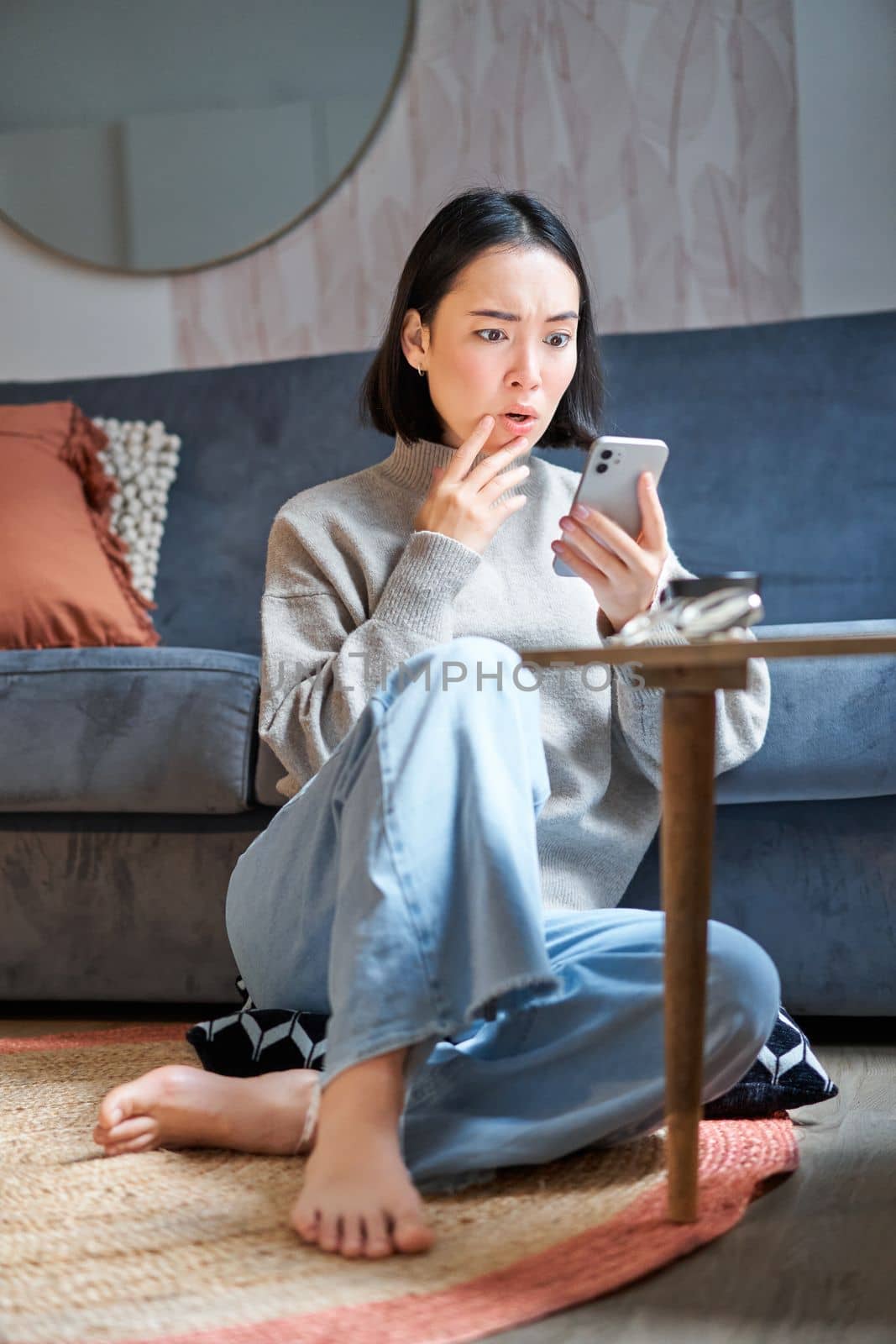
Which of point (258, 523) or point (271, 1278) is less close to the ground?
point (258, 523)

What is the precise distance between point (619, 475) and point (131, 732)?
67 cm

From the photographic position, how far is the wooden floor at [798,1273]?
28.4 inches

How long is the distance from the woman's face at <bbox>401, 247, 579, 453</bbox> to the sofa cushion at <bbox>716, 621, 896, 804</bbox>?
372mm

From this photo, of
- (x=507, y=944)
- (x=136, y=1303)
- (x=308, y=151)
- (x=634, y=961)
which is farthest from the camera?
(x=308, y=151)

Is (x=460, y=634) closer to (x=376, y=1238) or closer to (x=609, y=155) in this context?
(x=376, y=1238)

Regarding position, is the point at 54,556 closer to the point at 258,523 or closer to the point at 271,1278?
the point at 258,523

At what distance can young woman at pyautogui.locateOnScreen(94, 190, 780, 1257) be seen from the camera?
0.86 metres

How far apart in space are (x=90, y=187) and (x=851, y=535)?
1633mm

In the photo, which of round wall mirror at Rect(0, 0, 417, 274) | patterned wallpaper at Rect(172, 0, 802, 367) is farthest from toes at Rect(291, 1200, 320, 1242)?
round wall mirror at Rect(0, 0, 417, 274)

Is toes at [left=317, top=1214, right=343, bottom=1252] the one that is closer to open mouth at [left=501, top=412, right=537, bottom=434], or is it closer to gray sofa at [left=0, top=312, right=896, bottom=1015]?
gray sofa at [left=0, top=312, right=896, bottom=1015]

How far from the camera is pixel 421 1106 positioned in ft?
3.23

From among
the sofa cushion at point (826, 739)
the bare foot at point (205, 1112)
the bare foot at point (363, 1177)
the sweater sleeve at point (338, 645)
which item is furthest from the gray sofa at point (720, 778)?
the bare foot at point (363, 1177)

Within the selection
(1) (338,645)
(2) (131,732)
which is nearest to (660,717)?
(1) (338,645)

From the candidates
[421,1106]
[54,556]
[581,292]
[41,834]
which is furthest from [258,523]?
[421,1106]
